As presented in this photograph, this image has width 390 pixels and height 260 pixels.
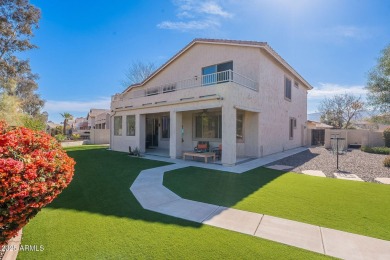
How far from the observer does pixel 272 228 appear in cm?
403

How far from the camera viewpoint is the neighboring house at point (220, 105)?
11336mm

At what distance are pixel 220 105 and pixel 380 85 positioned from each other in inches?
866

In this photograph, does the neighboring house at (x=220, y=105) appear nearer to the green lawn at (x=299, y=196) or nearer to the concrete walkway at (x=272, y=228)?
the green lawn at (x=299, y=196)

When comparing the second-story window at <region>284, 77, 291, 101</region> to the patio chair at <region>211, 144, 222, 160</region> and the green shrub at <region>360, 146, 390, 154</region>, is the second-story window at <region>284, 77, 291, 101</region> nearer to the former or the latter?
the green shrub at <region>360, 146, 390, 154</region>

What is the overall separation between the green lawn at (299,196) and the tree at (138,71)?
33683 millimetres

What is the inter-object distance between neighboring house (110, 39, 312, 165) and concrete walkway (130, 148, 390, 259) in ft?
18.3

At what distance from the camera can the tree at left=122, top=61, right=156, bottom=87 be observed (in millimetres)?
38656

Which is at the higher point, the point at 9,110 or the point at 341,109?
the point at 341,109

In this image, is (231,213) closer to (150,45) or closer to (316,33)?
(316,33)

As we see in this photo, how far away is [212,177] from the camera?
8.34m

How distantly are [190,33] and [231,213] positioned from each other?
785 inches

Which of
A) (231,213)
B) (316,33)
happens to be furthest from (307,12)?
(231,213)

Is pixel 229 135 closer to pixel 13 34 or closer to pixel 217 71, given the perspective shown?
pixel 217 71

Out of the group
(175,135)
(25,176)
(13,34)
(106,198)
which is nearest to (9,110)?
(13,34)
